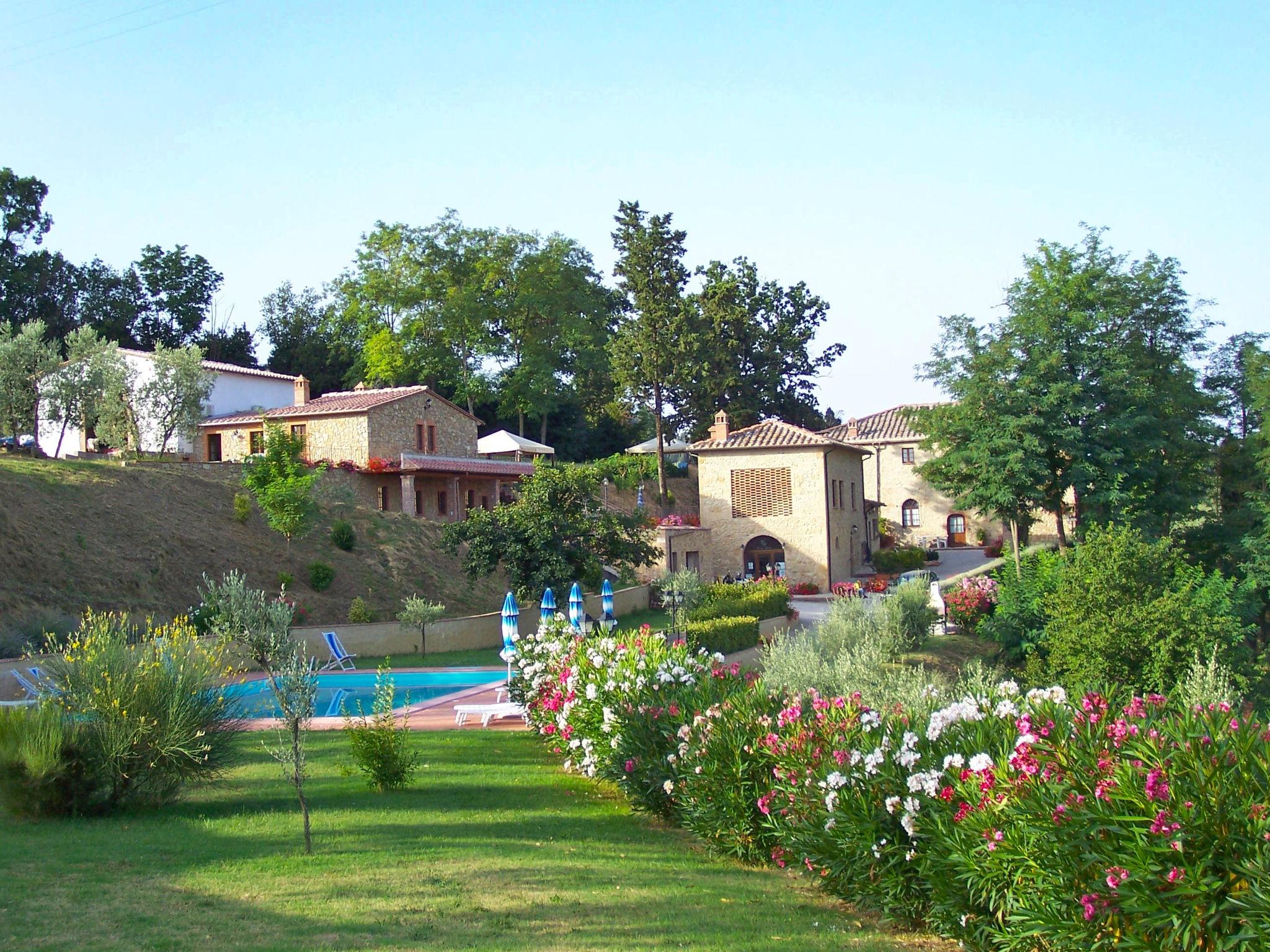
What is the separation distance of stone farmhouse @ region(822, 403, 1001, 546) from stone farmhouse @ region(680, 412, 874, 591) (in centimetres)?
975

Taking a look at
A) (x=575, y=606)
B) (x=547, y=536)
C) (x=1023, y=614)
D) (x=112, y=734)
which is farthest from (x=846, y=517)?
(x=112, y=734)

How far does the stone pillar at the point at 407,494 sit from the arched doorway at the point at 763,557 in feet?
37.6

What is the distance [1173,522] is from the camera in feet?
116

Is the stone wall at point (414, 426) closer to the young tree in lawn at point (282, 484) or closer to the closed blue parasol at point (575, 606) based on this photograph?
the young tree in lawn at point (282, 484)

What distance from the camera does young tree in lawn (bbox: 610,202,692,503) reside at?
46031mm

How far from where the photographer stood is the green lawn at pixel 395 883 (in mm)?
5629

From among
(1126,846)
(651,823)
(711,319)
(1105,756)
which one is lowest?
(651,823)

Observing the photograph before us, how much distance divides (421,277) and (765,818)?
Answer: 47933mm

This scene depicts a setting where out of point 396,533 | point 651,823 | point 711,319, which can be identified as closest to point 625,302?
point 711,319

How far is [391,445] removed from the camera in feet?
120

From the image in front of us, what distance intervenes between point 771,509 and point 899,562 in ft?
19.2

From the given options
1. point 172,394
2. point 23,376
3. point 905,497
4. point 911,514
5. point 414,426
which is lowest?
point 911,514

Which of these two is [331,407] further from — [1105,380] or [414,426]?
[1105,380]

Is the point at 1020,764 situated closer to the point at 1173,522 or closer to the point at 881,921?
the point at 881,921
